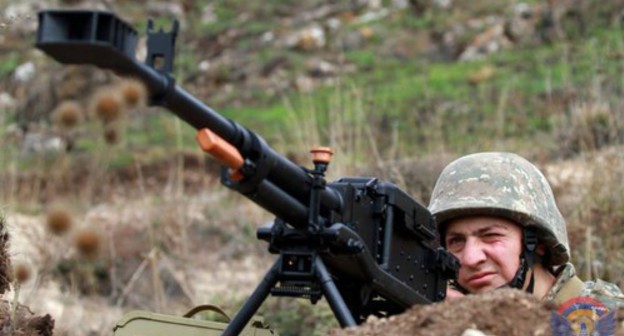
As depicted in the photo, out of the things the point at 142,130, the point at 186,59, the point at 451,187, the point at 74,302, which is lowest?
the point at 74,302

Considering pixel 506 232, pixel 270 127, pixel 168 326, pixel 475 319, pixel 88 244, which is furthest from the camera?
pixel 270 127

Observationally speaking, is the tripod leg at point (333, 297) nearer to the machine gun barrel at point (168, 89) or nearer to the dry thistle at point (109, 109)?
the machine gun barrel at point (168, 89)

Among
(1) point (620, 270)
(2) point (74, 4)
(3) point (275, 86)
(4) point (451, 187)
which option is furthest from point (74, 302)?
(2) point (74, 4)

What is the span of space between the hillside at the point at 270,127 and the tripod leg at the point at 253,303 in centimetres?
65

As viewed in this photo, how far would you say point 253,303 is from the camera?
3.77m

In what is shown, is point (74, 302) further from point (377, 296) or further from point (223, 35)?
point (223, 35)

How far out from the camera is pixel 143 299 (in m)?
10.4

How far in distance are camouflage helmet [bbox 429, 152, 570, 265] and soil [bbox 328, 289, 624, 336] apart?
5.56 ft

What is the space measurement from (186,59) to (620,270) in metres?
11.9

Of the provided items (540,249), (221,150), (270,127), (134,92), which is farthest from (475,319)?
(270,127)

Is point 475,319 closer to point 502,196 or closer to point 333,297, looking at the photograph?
point 333,297

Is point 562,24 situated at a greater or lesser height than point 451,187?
greater

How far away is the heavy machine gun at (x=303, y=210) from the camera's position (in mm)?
2965

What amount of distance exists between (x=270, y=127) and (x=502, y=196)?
9.72 m
